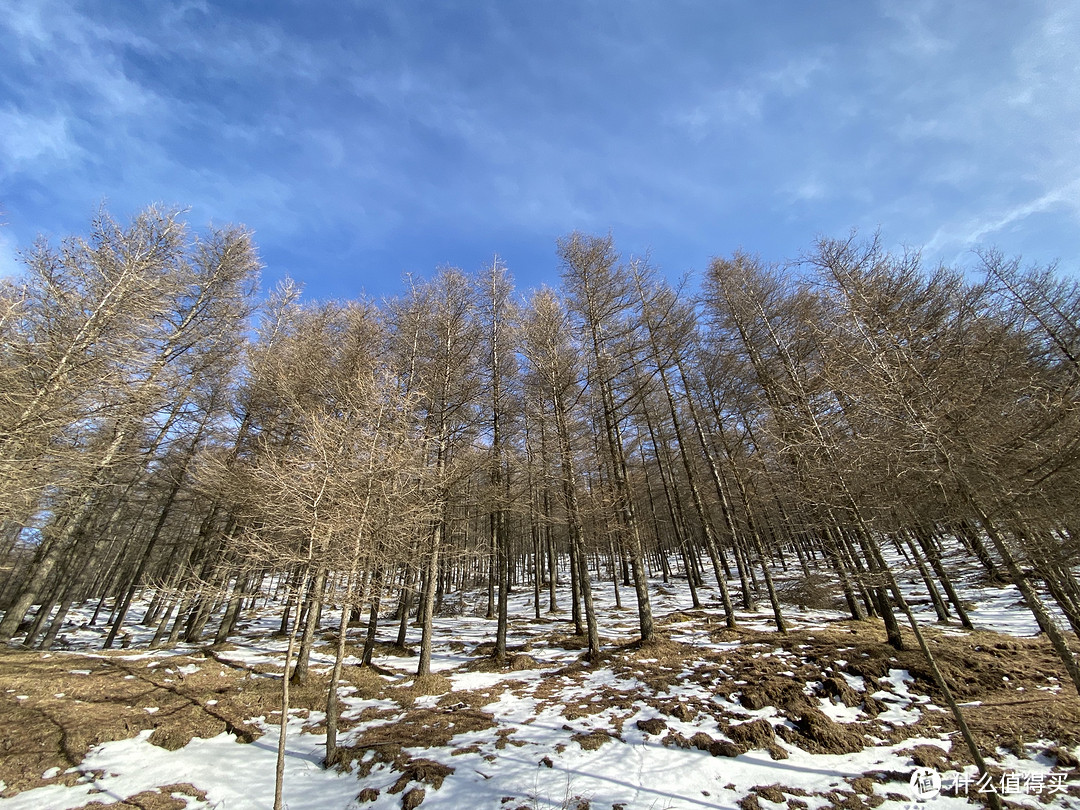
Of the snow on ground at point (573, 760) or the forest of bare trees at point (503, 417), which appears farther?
the forest of bare trees at point (503, 417)

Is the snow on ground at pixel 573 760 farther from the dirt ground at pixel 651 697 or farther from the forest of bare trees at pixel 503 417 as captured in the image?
the forest of bare trees at pixel 503 417

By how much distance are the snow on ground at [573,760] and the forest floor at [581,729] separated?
30 millimetres

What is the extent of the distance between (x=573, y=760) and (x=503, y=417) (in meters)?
8.81

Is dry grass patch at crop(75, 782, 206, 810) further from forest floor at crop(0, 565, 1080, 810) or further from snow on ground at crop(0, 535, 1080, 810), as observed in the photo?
snow on ground at crop(0, 535, 1080, 810)

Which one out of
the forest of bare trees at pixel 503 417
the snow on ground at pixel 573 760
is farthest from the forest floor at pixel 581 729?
the forest of bare trees at pixel 503 417

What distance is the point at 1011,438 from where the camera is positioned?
580cm

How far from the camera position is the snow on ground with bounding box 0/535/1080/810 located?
4945 mm

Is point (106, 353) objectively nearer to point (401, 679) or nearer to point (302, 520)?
point (302, 520)

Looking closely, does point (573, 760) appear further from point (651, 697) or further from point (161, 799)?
point (161, 799)

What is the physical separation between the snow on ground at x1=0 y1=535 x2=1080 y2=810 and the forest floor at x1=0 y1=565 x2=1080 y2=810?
30 mm

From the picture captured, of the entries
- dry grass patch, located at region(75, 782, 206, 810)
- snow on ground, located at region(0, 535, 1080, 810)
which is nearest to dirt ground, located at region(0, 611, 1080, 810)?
dry grass patch, located at region(75, 782, 206, 810)

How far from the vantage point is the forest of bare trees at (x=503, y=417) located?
6113 mm

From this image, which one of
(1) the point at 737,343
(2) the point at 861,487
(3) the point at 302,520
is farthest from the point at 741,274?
(3) the point at 302,520

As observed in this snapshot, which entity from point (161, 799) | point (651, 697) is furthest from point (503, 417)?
point (161, 799)
